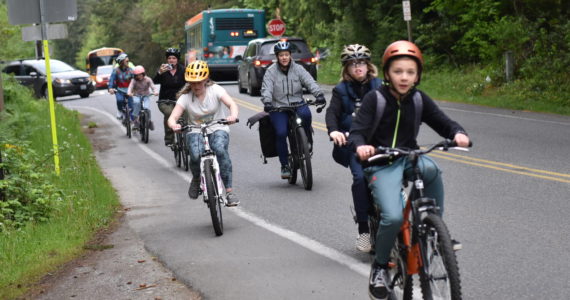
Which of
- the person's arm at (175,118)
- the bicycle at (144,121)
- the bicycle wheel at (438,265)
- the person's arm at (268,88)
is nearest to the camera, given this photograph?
the bicycle wheel at (438,265)

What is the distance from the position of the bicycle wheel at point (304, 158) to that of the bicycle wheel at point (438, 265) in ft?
21.5

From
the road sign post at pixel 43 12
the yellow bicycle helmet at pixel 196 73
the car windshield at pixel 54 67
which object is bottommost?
the yellow bicycle helmet at pixel 196 73

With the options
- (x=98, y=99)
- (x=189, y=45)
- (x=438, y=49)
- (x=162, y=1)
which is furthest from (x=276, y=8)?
(x=162, y=1)

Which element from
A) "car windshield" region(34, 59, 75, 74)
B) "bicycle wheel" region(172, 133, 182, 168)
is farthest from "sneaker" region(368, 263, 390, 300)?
"car windshield" region(34, 59, 75, 74)

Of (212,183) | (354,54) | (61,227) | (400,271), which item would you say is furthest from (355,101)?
(61,227)

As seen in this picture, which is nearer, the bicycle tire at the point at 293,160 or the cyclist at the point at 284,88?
the cyclist at the point at 284,88

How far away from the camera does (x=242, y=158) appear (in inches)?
622

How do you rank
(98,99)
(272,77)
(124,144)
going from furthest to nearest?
(98,99) → (124,144) → (272,77)

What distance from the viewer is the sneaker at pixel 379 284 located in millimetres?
5566

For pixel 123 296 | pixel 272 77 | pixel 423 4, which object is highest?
pixel 423 4

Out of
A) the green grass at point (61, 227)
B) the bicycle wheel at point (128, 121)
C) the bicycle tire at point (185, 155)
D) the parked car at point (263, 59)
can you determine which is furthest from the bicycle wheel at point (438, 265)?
the parked car at point (263, 59)

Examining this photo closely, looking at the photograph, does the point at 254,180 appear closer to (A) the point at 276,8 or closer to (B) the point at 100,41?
(A) the point at 276,8

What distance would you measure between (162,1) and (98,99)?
139 feet

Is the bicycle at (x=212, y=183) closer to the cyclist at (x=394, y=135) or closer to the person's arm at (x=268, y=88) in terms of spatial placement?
the person's arm at (x=268, y=88)
